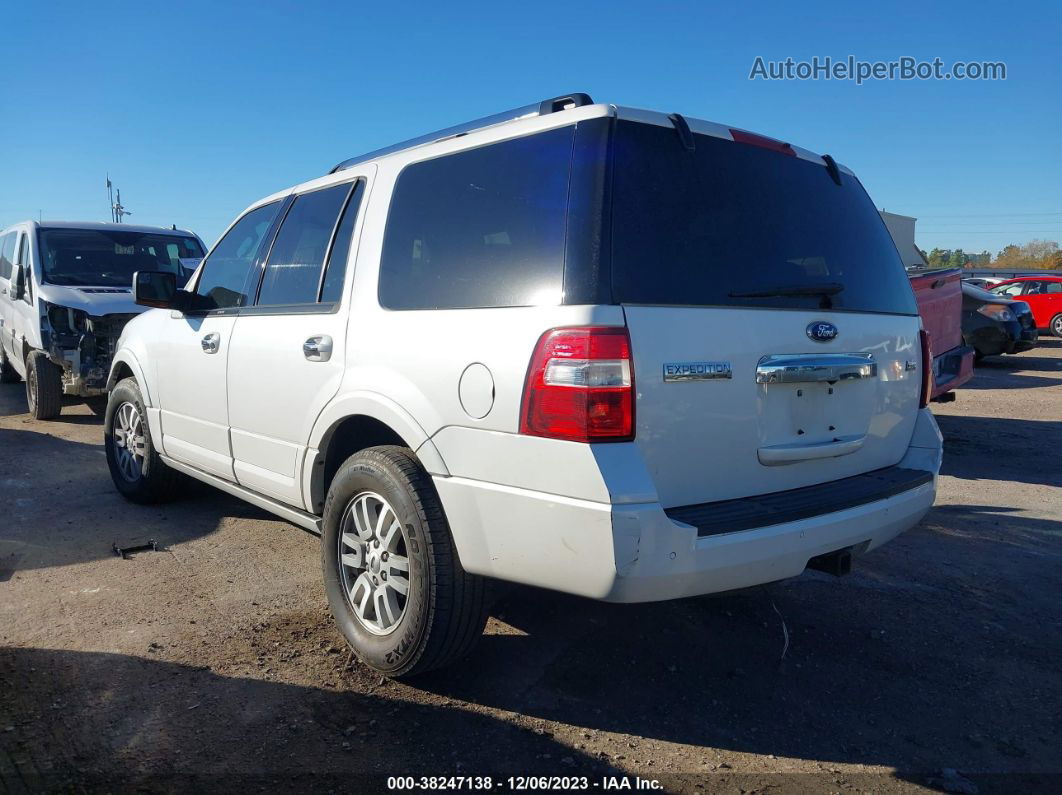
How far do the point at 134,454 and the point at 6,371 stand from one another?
794 cm

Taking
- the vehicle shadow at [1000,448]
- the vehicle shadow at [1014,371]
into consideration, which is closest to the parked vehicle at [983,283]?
the vehicle shadow at [1014,371]

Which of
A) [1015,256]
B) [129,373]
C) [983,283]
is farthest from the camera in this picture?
[1015,256]

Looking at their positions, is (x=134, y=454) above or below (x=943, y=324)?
below

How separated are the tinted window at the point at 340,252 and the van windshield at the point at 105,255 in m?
6.27

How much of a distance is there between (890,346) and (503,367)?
172 centimetres

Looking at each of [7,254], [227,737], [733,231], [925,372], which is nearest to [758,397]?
[733,231]

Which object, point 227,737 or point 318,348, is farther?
point 318,348

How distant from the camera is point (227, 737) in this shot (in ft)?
8.92

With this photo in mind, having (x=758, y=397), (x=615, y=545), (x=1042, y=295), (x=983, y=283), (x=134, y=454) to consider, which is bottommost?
(x=134, y=454)

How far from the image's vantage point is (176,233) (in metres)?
9.89

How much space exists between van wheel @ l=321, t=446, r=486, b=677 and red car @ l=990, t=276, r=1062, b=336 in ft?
71.9

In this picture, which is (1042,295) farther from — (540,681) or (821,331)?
(540,681)

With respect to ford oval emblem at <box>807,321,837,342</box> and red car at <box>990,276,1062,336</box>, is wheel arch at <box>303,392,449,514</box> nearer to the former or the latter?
ford oval emblem at <box>807,321,837,342</box>

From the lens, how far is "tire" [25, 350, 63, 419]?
8562 mm
